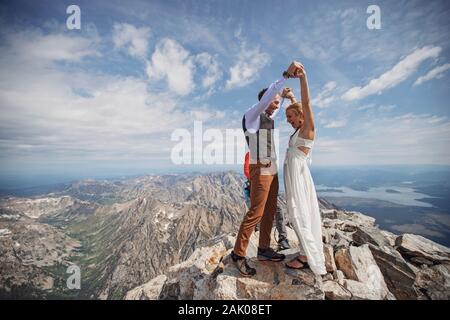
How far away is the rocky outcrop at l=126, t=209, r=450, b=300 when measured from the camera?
6102 mm

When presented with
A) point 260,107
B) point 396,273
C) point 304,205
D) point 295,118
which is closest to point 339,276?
point 396,273

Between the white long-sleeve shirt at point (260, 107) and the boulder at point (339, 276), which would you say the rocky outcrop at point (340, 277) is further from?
the white long-sleeve shirt at point (260, 107)

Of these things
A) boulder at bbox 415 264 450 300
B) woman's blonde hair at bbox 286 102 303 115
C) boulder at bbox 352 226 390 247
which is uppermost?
woman's blonde hair at bbox 286 102 303 115

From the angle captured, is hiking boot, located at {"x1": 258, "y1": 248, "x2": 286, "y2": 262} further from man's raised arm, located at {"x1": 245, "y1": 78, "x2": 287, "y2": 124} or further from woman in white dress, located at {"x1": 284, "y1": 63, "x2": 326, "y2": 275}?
man's raised arm, located at {"x1": 245, "y1": 78, "x2": 287, "y2": 124}

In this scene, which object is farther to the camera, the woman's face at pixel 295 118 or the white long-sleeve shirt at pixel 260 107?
the woman's face at pixel 295 118

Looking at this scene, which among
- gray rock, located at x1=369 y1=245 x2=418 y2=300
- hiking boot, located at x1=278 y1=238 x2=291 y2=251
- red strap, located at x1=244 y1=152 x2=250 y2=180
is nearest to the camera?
red strap, located at x1=244 y1=152 x2=250 y2=180

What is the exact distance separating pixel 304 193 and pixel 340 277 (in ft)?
11.8

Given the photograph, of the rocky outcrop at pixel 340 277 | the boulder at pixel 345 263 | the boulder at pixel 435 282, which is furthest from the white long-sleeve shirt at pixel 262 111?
the boulder at pixel 435 282

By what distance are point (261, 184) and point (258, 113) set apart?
79.7 inches

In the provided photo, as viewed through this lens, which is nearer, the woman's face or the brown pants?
the brown pants

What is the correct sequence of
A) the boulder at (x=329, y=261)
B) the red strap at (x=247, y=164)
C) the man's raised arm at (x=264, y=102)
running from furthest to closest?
the boulder at (x=329, y=261) → the red strap at (x=247, y=164) → the man's raised arm at (x=264, y=102)

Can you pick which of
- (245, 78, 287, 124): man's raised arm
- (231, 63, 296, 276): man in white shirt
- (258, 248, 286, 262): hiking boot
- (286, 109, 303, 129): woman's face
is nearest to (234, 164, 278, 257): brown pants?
(231, 63, 296, 276): man in white shirt

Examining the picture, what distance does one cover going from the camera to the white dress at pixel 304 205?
5.74 meters
